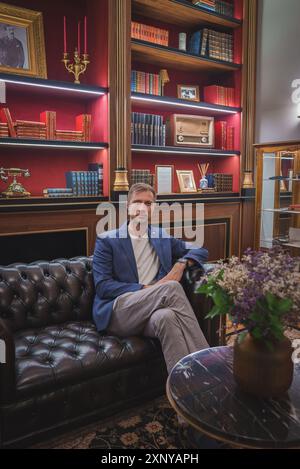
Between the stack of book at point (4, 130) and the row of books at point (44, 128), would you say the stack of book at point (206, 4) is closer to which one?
the row of books at point (44, 128)

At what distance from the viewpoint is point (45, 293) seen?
201 cm

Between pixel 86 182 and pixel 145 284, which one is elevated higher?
pixel 86 182

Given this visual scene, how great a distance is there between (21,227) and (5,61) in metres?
1.21

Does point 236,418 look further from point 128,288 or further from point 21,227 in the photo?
point 21,227

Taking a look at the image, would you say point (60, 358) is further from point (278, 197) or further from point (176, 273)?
point (278, 197)

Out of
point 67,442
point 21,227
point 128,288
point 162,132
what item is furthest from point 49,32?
point 67,442

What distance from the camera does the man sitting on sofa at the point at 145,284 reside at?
181 cm

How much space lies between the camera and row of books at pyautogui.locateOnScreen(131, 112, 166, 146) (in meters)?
3.45

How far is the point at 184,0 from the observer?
140 inches

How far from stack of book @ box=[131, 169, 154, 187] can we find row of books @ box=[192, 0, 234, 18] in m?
1.62

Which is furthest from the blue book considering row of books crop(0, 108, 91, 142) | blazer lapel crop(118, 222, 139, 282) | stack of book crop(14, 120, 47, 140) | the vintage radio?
blazer lapel crop(118, 222, 139, 282)

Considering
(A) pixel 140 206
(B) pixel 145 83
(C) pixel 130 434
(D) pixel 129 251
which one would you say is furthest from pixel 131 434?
(B) pixel 145 83

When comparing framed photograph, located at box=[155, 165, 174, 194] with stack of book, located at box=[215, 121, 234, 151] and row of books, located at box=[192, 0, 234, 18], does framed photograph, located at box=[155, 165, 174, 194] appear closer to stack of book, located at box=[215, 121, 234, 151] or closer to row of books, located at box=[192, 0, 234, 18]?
stack of book, located at box=[215, 121, 234, 151]

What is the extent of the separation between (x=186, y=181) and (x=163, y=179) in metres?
0.32
